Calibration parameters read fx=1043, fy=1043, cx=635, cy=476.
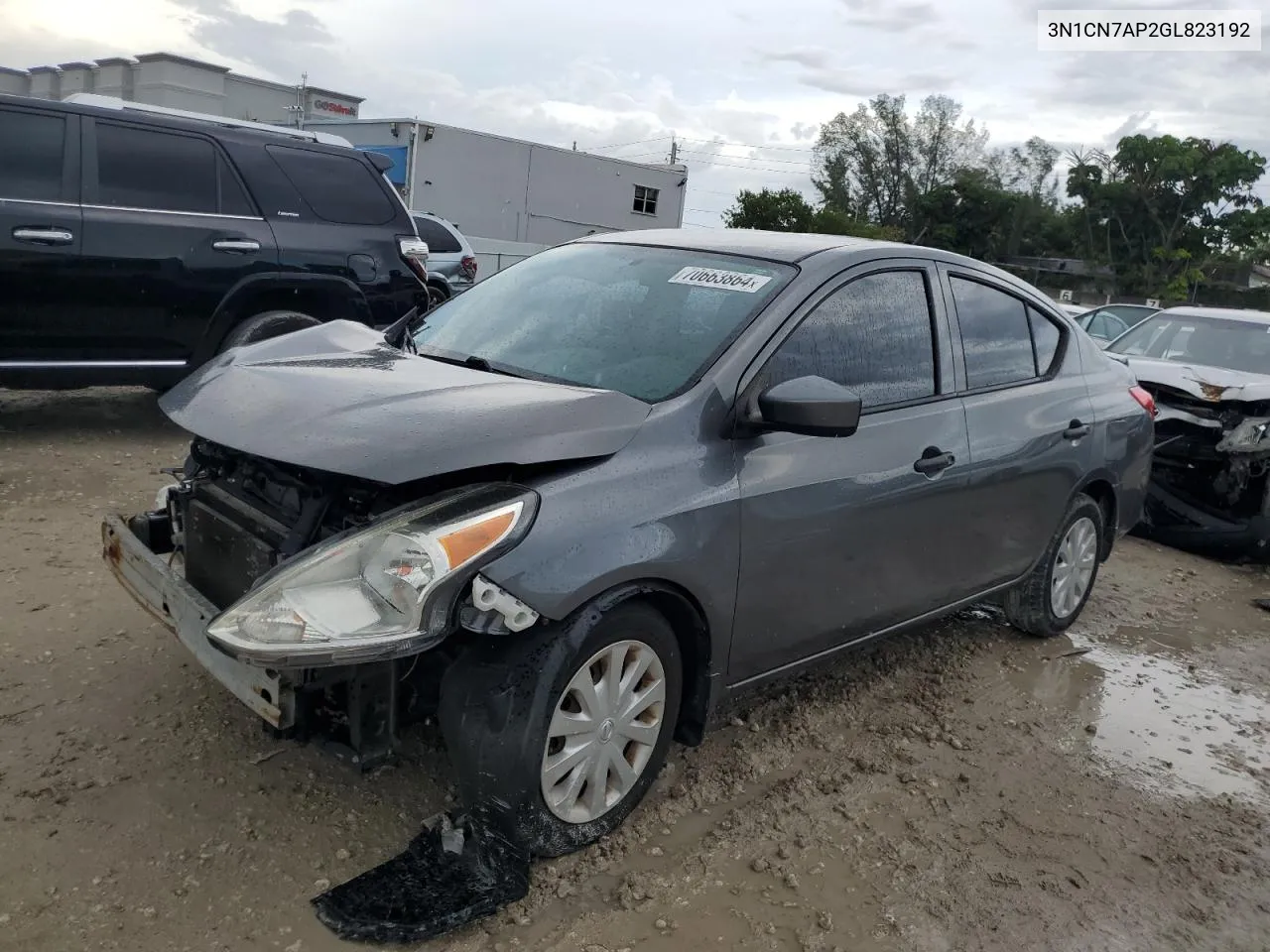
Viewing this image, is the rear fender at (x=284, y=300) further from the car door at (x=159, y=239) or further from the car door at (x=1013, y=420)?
the car door at (x=1013, y=420)

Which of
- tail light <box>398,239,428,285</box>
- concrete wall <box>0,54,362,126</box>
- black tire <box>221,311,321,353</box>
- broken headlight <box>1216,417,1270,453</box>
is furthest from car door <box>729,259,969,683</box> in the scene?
concrete wall <box>0,54,362,126</box>

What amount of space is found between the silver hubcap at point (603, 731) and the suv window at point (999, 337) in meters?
1.97

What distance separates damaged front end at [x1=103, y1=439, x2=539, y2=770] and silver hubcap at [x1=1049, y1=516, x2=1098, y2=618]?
10.8ft

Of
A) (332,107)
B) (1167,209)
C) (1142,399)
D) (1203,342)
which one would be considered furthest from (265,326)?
(1167,209)

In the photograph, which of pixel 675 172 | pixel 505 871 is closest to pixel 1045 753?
pixel 505 871

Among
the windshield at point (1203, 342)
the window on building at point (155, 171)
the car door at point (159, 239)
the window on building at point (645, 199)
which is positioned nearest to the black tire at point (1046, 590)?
the windshield at point (1203, 342)

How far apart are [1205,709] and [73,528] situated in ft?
17.5

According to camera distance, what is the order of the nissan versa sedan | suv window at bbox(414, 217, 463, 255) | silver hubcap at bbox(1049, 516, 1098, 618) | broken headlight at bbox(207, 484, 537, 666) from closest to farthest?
broken headlight at bbox(207, 484, 537, 666)
the nissan versa sedan
silver hubcap at bbox(1049, 516, 1098, 618)
suv window at bbox(414, 217, 463, 255)

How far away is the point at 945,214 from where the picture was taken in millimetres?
59188

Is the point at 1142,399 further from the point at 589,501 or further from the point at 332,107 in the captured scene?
the point at 332,107

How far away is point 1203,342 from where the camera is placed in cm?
815

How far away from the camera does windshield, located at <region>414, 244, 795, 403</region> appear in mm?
3266

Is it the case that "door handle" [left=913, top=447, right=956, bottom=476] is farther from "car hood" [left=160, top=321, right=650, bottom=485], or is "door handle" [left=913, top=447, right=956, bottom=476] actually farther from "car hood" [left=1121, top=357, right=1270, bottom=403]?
"car hood" [left=1121, top=357, right=1270, bottom=403]

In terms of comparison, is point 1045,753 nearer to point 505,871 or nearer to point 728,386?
point 728,386
